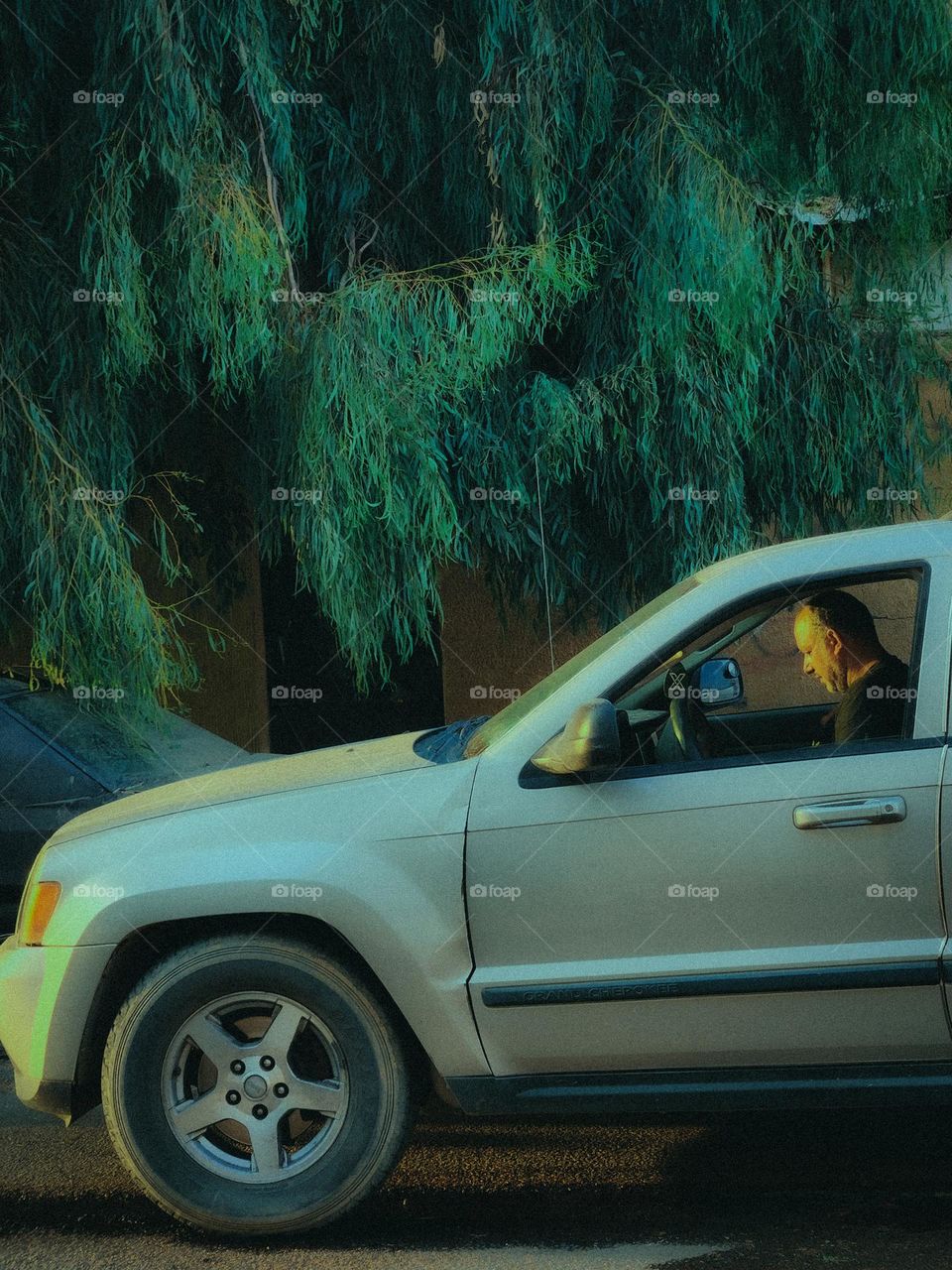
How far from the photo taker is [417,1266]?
3.67 m

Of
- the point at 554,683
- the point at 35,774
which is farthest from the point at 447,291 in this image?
the point at 554,683

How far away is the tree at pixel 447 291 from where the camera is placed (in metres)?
7.78

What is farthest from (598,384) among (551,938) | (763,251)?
(551,938)

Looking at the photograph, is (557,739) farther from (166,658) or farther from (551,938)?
(166,658)

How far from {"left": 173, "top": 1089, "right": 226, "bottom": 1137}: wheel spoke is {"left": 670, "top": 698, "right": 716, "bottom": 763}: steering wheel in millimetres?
1494

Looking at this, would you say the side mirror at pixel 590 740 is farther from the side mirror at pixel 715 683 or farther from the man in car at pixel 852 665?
the side mirror at pixel 715 683

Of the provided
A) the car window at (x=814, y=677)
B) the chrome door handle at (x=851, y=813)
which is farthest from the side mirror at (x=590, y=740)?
the chrome door handle at (x=851, y=813)

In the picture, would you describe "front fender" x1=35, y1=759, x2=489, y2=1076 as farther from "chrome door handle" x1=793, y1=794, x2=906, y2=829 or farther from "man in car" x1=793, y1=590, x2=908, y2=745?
"man in car" x1=793, y1=590, x2=908, y2=745

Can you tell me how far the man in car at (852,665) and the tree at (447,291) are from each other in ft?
13.1

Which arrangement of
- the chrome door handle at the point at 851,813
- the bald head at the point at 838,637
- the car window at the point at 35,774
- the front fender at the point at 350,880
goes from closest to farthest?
the chrome door handle at the point at 851,813, the front fender at the point at 350,880, the bald head at the point at 838,637, the car window at the point at 35,774

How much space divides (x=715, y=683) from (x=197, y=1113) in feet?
7.04

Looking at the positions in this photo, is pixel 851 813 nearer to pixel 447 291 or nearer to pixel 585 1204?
pixel 585 1204

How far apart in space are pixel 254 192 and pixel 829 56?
3333mm

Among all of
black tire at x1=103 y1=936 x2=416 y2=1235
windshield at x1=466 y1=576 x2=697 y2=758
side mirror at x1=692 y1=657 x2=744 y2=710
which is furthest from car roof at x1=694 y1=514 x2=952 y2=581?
black tire at x1=103 y1=936 x2=416 y2=1235
